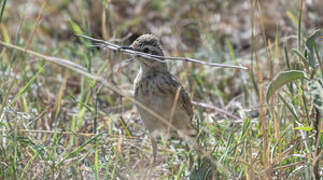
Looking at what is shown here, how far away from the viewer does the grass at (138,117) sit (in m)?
3.10

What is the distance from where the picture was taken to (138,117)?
5004 mm

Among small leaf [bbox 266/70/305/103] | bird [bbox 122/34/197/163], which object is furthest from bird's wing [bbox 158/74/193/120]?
small leaf [bbox 266/70/305/103]

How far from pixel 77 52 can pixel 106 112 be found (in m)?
1.04

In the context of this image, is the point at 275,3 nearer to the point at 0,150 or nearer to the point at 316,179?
the point at 316,179

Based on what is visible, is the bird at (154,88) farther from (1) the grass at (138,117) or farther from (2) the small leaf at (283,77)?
(2) the small leaf at (283,77)

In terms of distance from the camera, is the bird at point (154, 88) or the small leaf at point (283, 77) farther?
the bird at point (154, 88)

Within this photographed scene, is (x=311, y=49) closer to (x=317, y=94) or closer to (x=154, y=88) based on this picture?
(x=317, y=94)

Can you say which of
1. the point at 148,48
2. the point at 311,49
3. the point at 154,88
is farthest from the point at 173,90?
the point at 311,49

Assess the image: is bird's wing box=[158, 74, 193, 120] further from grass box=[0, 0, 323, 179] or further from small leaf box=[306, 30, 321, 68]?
small leaf box=[306, 30, 321, 68]

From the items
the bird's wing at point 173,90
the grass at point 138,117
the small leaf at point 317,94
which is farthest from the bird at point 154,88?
the small leaf at point 317,94

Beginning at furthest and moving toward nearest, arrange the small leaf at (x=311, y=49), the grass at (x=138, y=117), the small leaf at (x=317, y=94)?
the grass at (x=138, y=117)
the small leaf at (x=311, y=49)
the small leaf at (x=317, y=94)

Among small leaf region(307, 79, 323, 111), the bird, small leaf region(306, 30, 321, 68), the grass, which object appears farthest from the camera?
the bird

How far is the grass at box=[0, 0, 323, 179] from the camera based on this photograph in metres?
3.10

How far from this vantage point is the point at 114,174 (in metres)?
3.19
